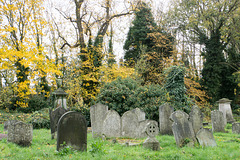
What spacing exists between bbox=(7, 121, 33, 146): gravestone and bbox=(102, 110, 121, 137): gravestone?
10.2 feet

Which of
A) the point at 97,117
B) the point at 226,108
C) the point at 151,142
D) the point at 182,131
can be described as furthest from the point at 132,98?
the point at 226,108

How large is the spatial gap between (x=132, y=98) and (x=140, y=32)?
44.6ft

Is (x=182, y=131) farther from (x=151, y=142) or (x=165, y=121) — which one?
(x=165, y=121)

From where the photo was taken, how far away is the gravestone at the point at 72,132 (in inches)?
224

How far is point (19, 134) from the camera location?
272 inches

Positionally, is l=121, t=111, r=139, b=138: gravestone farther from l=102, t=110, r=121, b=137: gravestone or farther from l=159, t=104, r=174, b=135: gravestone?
l=159, t=104, r=174, b=135: gravestone

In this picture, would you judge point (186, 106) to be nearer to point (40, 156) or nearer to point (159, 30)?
point (40, 156)

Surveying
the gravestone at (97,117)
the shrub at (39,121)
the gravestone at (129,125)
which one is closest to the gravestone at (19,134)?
the gravestone at (97,117)

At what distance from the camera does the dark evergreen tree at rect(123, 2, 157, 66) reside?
77.6 ft

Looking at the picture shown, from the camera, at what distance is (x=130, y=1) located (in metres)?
21.6

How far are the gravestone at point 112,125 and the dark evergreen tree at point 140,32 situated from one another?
47.5ft

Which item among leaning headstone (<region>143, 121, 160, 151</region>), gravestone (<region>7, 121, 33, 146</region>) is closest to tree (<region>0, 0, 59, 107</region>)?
gravestone (<region>7, 121, 33, 146</region>)

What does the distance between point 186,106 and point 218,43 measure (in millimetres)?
14273

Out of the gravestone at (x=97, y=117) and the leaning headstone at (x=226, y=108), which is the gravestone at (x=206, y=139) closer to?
the gravestone at (x=97, y=117)
